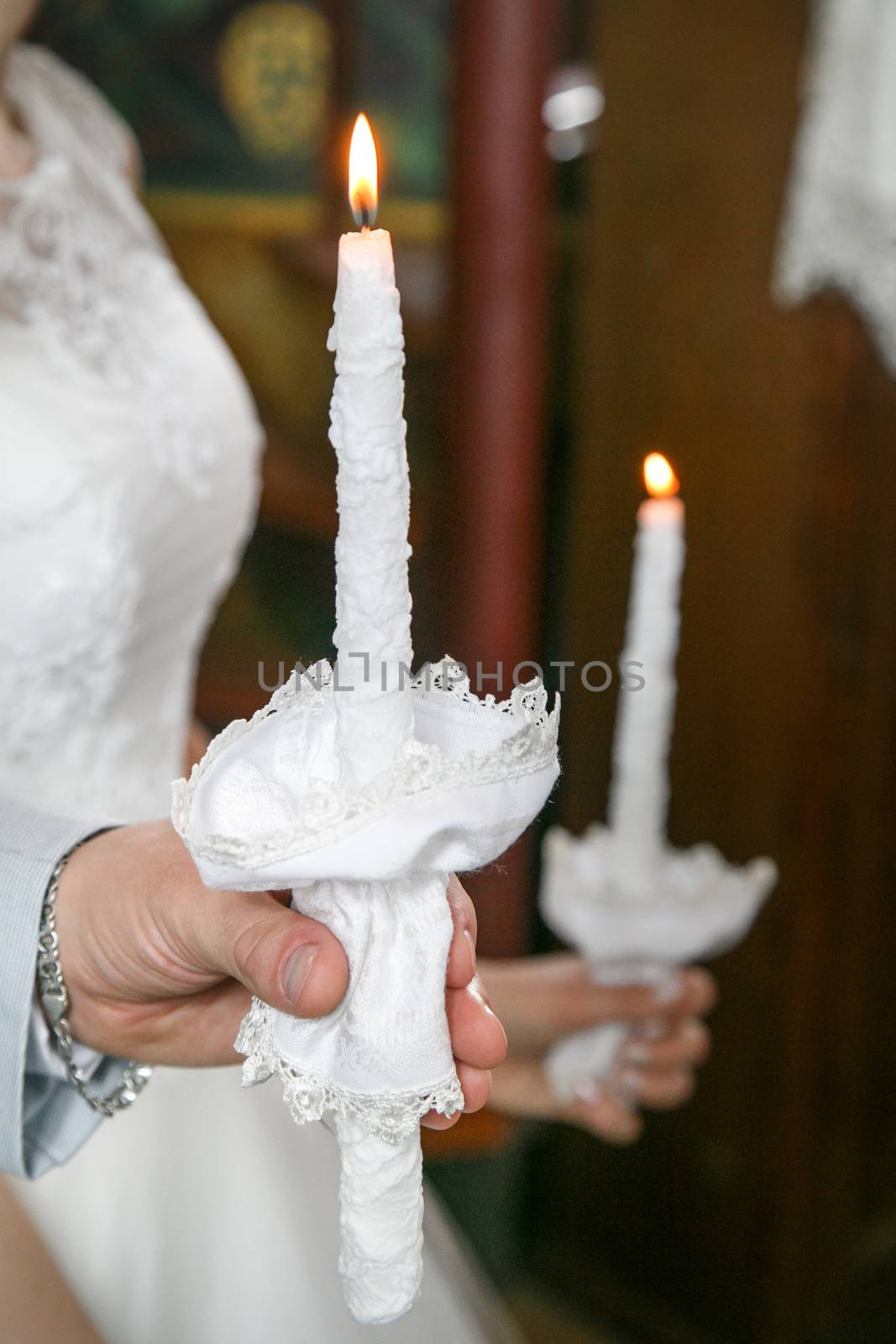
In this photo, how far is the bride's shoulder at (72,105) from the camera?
44.9 inches

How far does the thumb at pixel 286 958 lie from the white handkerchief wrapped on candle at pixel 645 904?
0.38 metres

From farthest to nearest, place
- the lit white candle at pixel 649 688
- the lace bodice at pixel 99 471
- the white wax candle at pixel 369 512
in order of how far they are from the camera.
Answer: the lace bodice at pixel 99 471
the lit white candle at pixel 649 688
the white wax candle at pixel 369 512

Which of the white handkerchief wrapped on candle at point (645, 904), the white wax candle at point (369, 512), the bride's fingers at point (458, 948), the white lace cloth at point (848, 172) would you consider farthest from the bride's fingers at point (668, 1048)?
the white lace cloth at point (848, 172)

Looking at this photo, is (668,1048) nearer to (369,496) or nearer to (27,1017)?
(27,1017)

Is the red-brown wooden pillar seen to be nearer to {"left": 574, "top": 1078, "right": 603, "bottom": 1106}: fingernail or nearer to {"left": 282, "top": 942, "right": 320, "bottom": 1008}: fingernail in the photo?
{"left": 574, "top": 1078, "right": 603, "bottom": 1106}: fingernail

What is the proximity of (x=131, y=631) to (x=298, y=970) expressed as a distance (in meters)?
0.60

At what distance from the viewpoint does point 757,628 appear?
167 cm

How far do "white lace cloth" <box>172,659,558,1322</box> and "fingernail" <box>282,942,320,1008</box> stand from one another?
1cm

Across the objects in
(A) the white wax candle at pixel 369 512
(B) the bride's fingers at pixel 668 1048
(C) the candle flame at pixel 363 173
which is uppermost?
(C) the candle flame at pixel 363 173

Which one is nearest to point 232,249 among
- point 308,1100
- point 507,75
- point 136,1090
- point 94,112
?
point 507,75

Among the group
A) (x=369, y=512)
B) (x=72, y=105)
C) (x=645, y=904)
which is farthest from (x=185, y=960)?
(x=72, y=105)

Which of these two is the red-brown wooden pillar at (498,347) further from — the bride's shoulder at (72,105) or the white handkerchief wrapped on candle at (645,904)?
the white handkerchief wrapped on candle at (645,904)

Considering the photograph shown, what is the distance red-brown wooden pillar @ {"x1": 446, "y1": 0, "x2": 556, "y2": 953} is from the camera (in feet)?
4.92

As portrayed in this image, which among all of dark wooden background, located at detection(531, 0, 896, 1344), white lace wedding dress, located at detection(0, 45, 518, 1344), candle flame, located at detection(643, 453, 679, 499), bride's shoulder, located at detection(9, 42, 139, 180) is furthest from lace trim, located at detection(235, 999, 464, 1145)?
dark wooden background, located at detection(531, 0, 896, 1344)
